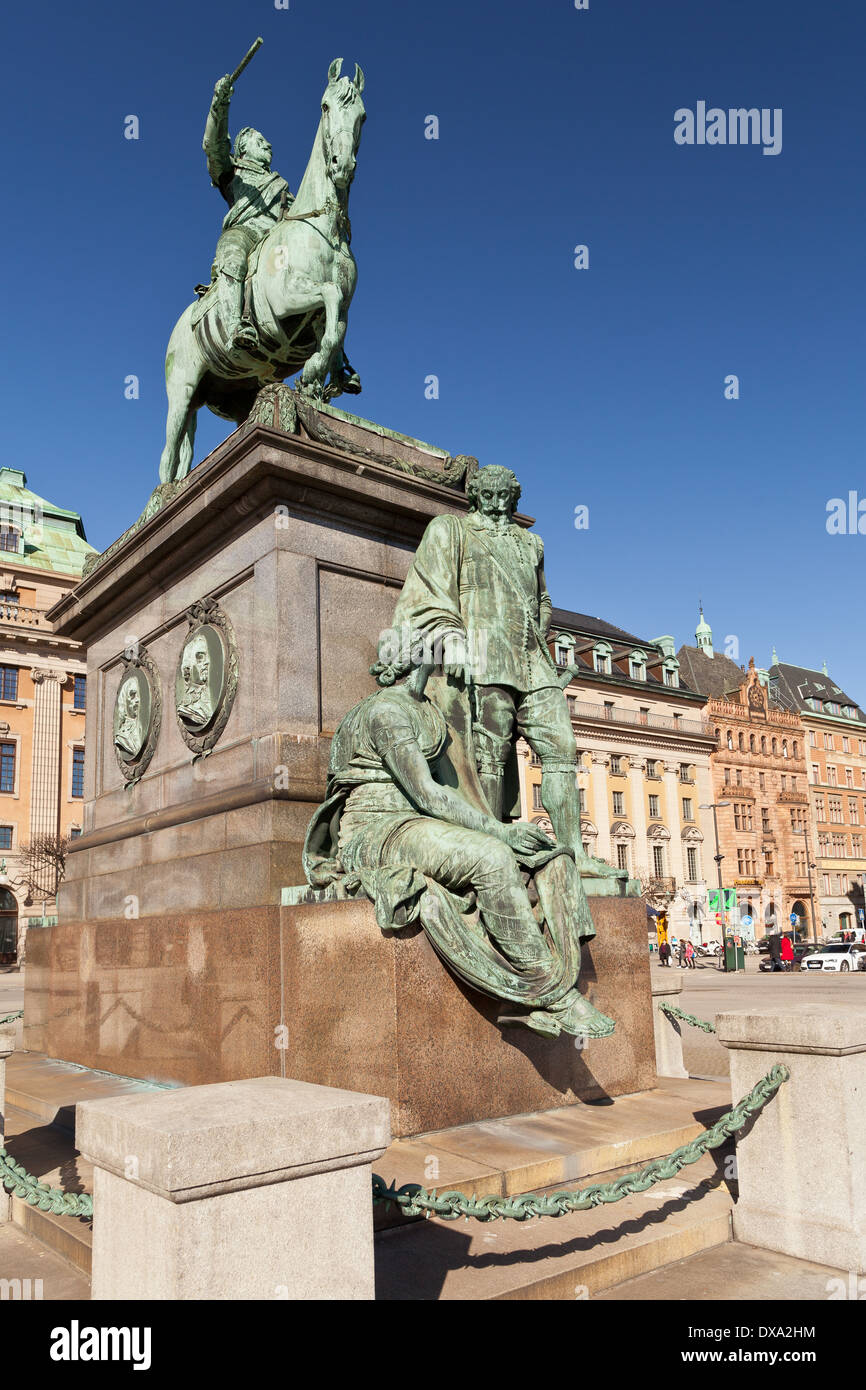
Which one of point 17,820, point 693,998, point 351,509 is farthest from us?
point 17,820

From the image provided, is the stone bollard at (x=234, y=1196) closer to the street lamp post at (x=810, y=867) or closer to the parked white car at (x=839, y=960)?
the parked white car at (x=839, y=960)

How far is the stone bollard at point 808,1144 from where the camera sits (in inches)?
163

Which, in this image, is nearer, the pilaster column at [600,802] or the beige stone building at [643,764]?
the pilaster column at [600,802]

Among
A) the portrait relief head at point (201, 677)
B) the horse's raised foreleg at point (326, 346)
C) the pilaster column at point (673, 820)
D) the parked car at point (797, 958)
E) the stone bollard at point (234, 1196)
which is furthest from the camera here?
the pilaster column at point (673, 820)

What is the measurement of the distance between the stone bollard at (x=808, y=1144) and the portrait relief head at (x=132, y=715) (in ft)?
21.3

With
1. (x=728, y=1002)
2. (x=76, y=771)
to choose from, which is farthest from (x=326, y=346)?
(x=76, y=771)

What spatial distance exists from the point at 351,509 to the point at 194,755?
2.35 metres

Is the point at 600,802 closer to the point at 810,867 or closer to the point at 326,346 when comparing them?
the point at 810,867

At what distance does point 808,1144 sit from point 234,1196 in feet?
8.95

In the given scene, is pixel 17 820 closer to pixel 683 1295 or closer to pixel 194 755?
pixel 194 755

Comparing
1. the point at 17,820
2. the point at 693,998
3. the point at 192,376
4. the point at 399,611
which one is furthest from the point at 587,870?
the point at 17,820

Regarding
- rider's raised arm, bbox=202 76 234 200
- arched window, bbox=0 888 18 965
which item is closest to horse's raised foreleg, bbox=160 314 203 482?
rider's raised arm, bbox=202 76 234 200

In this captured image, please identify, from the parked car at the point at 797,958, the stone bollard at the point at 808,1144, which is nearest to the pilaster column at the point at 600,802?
the parked car at the point at 797,958
